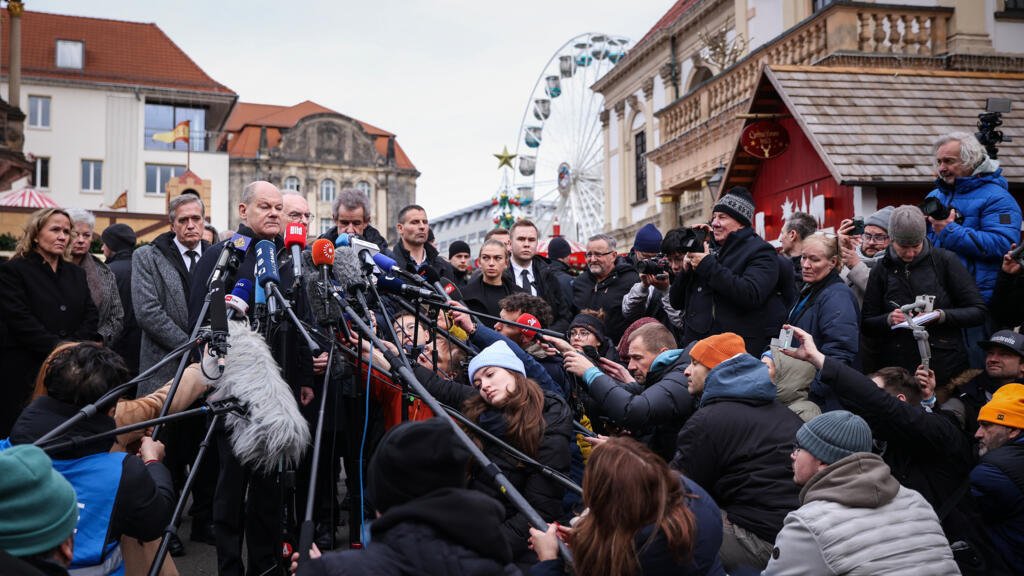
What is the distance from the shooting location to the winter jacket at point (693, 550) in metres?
3.09

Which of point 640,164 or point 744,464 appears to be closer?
point 744,464

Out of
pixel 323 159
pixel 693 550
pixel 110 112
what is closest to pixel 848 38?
pixel 693 550

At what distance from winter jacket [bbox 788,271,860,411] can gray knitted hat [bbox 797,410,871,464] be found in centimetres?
128

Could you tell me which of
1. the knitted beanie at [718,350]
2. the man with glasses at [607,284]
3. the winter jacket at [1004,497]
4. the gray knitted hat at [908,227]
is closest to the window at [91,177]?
the man with glasses at [607,284]

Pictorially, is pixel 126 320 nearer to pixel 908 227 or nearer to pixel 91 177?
pixel 908 227

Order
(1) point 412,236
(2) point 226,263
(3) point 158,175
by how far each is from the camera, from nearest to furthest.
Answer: (2) point 226,263
(1) point 412,236
(3) point 158,175

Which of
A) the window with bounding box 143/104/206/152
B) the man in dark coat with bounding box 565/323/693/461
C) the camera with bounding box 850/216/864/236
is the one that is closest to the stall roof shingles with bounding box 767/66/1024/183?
the camera with bounding box 850/216/864/236

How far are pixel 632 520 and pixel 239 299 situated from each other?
2.43m

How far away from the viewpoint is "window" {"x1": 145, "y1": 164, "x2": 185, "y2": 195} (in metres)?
52.1

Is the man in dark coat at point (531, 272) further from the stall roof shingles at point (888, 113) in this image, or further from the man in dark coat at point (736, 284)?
the stall roof shingles at point (888, 113)

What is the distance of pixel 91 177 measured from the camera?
5050cm

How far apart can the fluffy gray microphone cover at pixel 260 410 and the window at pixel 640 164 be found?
26.0 m

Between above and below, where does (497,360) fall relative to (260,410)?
above

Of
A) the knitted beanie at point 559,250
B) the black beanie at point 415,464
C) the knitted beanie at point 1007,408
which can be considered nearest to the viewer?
the black beanie at point 415,464
